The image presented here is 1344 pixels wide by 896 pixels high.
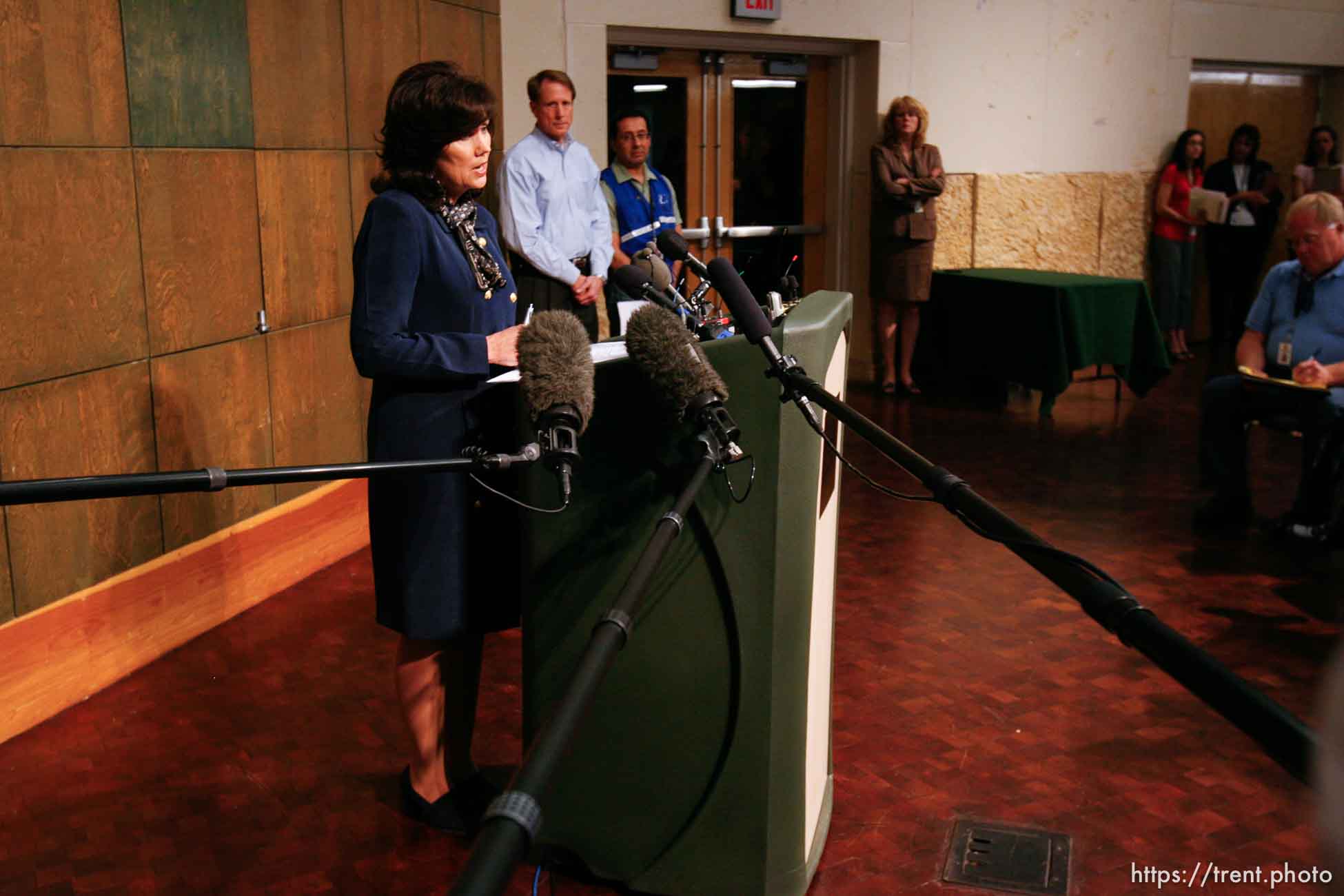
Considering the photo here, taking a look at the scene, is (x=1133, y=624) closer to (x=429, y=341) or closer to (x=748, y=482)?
(x=748, y=482)

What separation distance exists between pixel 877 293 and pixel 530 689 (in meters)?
5.93

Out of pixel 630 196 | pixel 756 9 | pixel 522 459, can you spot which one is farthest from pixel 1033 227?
pixel 522 459

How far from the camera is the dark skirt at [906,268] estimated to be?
766 centimetres

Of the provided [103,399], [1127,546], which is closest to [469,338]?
[103,399]

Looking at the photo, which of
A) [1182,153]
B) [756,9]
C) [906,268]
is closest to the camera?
[756,9]

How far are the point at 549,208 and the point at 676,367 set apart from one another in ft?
12.1

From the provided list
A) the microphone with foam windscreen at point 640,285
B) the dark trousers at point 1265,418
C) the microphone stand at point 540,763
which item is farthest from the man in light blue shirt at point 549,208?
the microphone stand at point 540,763

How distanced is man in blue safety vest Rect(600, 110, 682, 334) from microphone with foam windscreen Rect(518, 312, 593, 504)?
4.30 m

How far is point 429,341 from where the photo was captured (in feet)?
7.66

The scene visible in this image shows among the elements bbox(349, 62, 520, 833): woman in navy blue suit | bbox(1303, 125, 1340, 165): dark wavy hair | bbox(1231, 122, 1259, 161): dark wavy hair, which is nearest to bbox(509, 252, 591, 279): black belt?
bbox(349, 62, 520, 833): woman in navy blue suit

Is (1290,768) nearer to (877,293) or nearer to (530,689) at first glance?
(530,689)

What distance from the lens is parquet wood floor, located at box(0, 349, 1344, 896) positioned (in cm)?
260

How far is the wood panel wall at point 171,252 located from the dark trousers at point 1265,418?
11.1ft

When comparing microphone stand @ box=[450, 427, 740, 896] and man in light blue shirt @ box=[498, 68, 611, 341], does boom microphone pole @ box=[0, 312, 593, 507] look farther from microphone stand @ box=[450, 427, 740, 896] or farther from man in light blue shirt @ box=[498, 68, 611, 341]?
man in light blue shirt @ box=[498, 68, 611, 341]
